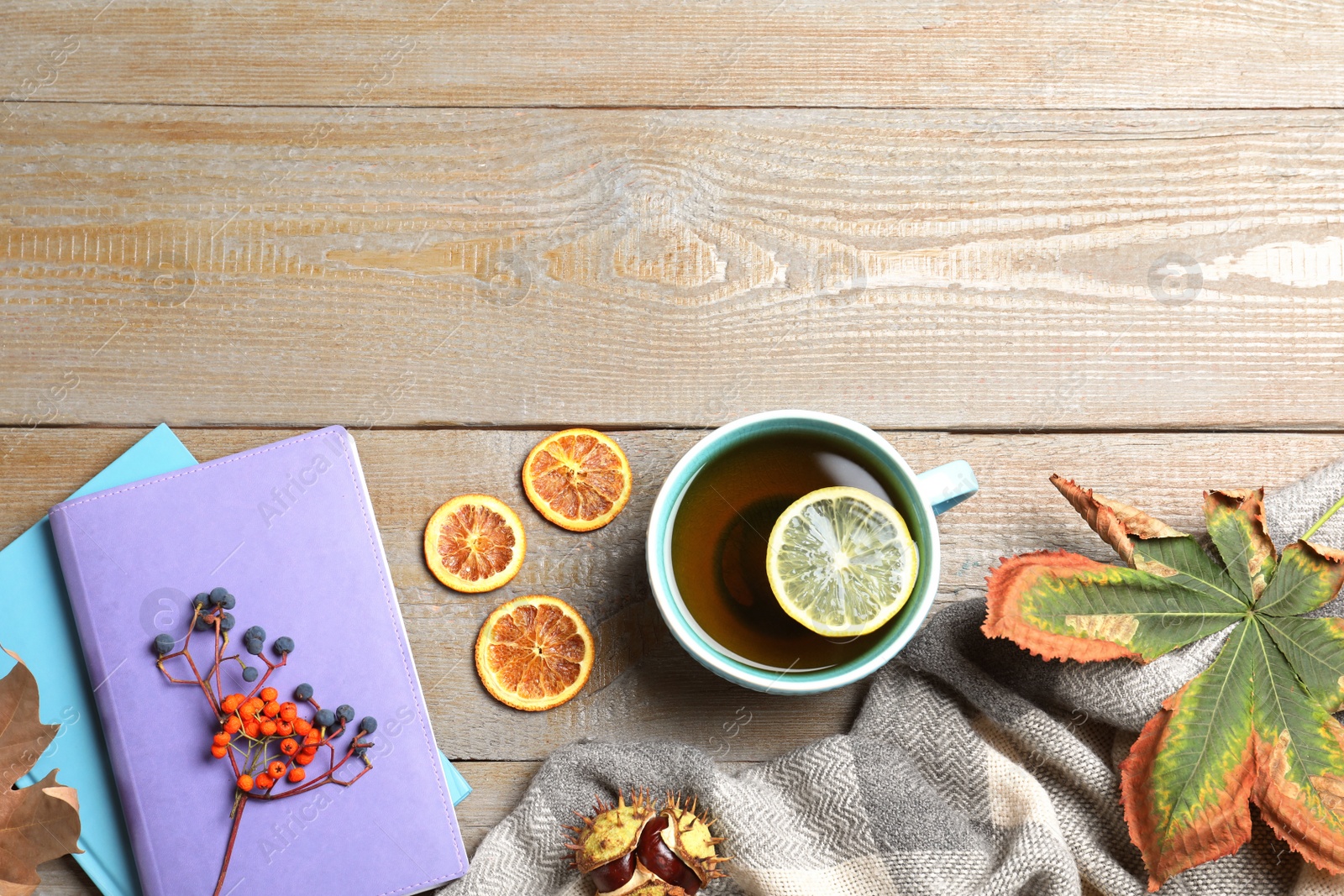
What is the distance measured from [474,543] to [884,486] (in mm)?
380

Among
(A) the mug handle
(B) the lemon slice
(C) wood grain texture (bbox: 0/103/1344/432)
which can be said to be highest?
(C) wood grain texture (bbox: 0/103/1344/432)

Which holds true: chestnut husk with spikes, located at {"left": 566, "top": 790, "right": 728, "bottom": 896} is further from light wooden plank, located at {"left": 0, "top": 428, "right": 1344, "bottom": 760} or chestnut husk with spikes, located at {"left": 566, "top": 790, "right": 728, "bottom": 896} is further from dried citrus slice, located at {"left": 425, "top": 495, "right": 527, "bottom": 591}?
dried citrus slice, located at {"left": 425, "top": 495, "right": 527, "bottom": 591}

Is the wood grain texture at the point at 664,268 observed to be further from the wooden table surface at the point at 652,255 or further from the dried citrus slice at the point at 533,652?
the dried citrus slice at the point at 533,652

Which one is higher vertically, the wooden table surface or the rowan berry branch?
the wooden table surface

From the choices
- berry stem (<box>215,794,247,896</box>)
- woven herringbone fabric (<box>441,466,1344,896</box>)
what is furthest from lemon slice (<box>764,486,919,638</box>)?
berry stem (<box>215,794,247,896</box>)

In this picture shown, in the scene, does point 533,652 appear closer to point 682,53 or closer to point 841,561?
point 841,561

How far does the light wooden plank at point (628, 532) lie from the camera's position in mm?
847

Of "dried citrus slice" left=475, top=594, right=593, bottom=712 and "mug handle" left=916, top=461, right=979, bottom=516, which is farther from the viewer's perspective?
"dried citrus slice" left=475, top=594, right=593, bottom=712

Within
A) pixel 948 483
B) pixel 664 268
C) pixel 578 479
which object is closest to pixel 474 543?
pixel 578 479

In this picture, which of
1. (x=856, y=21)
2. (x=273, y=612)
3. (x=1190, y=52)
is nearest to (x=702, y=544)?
(x=273, y=612)

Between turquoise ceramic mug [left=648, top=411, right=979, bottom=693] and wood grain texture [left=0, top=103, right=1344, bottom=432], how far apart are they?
0.13 meters

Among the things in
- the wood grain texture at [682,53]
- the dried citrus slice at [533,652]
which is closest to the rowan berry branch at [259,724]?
the dried citrus slice at [533,652]

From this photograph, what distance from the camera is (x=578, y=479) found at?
0.85 metres

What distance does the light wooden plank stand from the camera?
85 centimetres
